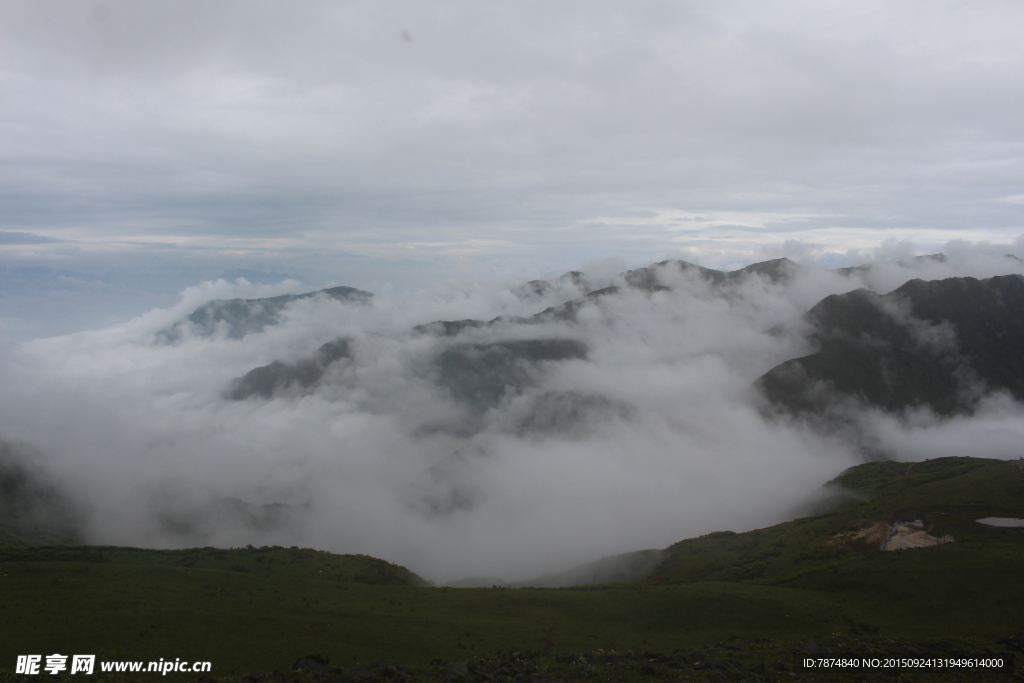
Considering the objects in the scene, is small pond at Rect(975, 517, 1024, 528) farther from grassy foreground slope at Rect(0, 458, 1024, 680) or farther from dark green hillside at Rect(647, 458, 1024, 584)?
grassy foreground slope at Rect(0, 458, 1024, 680)

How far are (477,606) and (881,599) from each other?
138 feet

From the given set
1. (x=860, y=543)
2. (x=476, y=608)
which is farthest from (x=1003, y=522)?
(x=476, y=608)

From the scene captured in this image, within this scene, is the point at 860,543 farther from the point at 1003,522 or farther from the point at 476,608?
the point at 476,608

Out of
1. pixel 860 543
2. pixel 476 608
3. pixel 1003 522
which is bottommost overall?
pixel 860 543

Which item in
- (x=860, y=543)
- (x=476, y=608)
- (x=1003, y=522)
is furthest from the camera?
(x=860, y=543)

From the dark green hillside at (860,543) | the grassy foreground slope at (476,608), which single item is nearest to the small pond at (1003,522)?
the dark green hillside at (860,543)

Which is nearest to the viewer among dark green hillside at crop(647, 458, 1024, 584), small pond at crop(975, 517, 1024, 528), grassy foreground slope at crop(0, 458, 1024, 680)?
grassy foreground slope at crop(0, 458, 1024, 680)

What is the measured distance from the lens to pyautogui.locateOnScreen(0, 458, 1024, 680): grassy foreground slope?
42406 mm

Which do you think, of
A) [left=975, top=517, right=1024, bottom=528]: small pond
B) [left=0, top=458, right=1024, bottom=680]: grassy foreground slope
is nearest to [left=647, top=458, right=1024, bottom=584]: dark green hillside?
[left=0, top=458, right=1024, bottom=680]: grassy foreground slope

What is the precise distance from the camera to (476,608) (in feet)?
188

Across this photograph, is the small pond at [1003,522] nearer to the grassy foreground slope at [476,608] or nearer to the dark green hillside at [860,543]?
the dark green hillside at [860,543]

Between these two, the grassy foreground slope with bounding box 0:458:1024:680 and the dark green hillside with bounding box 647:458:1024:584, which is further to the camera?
the dark green hillside with bounding box 647:458:1024:584

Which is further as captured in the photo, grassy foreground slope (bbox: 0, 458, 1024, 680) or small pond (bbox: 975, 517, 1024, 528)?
small pond (bbox: 975, 517, 1024, 528)

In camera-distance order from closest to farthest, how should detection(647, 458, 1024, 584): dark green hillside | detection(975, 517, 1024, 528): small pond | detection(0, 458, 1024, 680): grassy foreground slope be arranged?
detection(0, 458, 1024, 680): grassy foreground slope, detection(647, 458, 1024, 584): dark green hillside, detection(975, 517, 1024, 528): small pond
